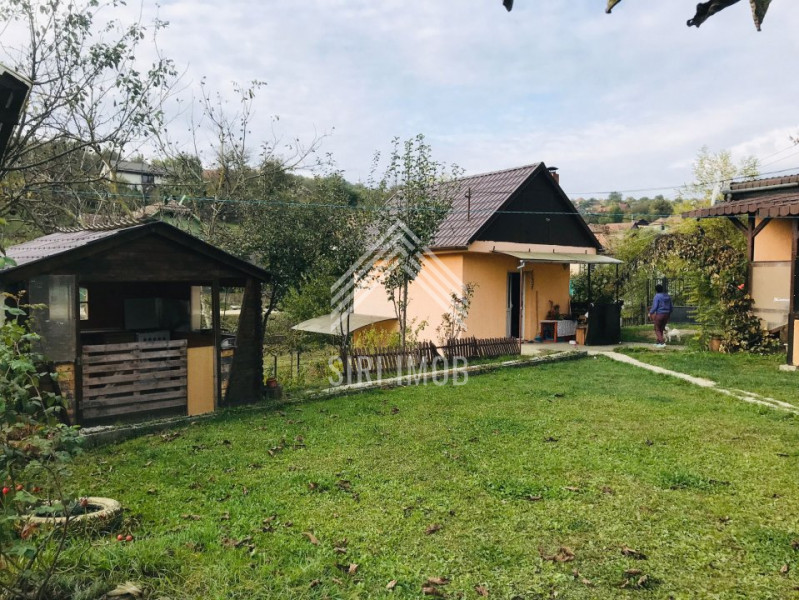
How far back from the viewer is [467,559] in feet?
13.7

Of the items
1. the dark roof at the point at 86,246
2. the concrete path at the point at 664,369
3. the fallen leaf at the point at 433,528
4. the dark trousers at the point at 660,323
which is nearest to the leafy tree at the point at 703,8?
the fallen leaf at the point at 433,528

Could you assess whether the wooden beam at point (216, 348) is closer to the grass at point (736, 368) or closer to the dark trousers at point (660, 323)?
the grass at point (736, 368)

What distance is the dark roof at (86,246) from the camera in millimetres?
7707

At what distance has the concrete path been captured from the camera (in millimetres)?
9094

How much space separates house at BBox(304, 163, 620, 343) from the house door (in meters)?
0.03

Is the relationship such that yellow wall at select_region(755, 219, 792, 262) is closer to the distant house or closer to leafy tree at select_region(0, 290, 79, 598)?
the distant house

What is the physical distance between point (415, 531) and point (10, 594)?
2.87m

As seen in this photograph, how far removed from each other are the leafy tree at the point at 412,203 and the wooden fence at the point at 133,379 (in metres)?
5.32

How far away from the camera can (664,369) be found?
1270 cm

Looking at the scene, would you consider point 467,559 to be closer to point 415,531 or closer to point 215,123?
point 415,531

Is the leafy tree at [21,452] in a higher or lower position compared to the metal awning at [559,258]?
lower

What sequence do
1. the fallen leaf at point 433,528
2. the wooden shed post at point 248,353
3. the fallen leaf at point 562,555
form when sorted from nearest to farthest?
the fallen leaf at point 562,555, the fallen leaf at point 433,528, the wooden shed post at point 248,353

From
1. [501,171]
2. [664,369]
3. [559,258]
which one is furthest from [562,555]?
[501,171]

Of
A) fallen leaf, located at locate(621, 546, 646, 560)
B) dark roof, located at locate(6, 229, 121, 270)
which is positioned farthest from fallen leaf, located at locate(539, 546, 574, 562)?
dark roof, located at locate(6, 229, 121, 270)
